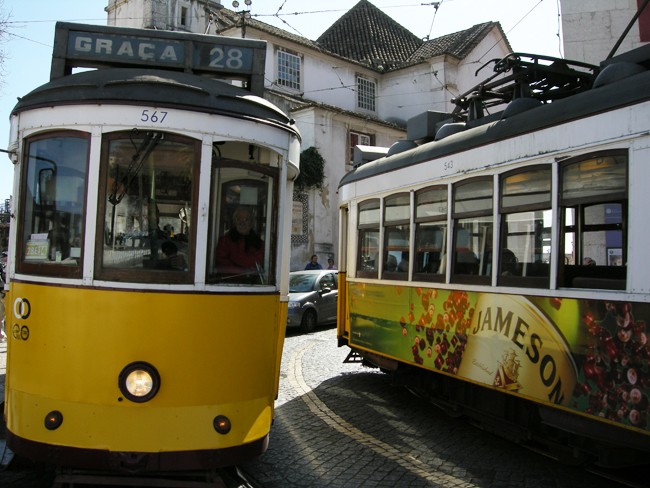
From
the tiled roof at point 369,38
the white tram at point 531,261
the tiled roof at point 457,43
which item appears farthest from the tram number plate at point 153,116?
the tiled roof at point 369,38

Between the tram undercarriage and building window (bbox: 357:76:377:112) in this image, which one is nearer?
the tram undercarriage

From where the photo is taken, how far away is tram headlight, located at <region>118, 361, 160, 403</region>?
11.7 feet

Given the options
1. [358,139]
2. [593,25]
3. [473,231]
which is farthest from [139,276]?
[358,139]

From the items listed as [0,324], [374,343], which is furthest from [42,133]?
[0,324]

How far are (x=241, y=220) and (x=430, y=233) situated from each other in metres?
2.86

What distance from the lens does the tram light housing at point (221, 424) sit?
3.71 m

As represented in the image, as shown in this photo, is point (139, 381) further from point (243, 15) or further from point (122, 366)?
point (243, 15)

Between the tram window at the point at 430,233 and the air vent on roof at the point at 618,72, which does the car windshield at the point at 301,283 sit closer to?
the tram window at the point at 430,233

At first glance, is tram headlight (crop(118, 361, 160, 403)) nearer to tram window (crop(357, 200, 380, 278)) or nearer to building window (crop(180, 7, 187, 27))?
tram window (crop(357, 200, 380, 278))

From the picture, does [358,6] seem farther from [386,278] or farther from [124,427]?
[124,427]

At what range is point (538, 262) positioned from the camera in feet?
16.1

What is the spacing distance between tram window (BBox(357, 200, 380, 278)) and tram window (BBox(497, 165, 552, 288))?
2.40 metres

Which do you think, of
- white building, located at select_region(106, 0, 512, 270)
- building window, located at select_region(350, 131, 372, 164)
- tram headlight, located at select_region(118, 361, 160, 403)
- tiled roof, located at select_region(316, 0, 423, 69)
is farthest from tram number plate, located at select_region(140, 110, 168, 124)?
tiled roof, located at select_region(316, 0, 423, 69)

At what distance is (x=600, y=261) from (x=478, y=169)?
4.62 feet
